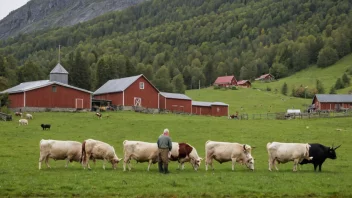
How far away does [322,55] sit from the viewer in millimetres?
169375

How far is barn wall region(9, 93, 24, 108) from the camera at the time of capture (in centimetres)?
6665

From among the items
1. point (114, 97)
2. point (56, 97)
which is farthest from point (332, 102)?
point (56, 97)

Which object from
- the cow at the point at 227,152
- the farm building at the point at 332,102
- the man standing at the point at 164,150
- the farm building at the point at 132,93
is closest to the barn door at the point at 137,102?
the farm building at the point at 132,93

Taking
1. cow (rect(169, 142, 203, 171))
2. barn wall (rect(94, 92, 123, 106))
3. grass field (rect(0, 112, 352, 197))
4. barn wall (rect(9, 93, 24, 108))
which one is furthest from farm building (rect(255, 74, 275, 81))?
cow (rect(169, 142, 203, 171))

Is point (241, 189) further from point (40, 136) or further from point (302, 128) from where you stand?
point (302, 128)

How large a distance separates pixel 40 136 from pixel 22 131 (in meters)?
→ 3.42

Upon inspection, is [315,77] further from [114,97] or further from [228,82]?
[114,97]

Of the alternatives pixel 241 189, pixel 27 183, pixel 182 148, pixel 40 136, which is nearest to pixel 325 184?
pixel 241 189

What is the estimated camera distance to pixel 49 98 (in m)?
68.0

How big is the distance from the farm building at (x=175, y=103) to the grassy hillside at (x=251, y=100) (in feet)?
35.5

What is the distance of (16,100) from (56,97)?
18.3ft

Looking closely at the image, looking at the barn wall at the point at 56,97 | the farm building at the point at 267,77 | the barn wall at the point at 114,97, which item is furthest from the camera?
the farm building at the point at 267,77

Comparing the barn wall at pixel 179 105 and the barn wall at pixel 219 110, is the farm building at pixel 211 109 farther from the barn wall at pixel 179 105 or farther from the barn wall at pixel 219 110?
the barn wall at pixel 179 105

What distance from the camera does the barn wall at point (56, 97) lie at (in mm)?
66625
